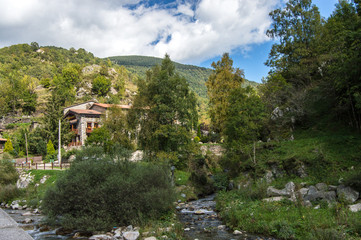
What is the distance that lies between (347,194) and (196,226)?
7886 millimetres

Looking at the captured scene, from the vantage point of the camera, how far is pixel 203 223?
13.7m

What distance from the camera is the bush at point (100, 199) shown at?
1280 centimetres

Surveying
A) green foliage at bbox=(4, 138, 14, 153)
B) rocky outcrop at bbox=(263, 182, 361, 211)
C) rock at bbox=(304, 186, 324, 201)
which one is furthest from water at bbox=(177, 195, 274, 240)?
green foliage at bbox=(4, 138, 14, 153)

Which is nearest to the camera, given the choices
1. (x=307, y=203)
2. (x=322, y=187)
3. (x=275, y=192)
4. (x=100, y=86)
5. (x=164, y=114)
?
(x=307, y=203)

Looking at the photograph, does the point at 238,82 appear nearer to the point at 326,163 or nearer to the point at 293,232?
the point at 326,163

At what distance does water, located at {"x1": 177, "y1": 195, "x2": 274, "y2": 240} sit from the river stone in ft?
15.3

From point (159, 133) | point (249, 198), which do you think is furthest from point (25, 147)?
point (249, 198)

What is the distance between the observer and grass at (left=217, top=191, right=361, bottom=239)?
945cm

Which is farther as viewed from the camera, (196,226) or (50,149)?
(50,149)

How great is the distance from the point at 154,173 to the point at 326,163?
1106cm

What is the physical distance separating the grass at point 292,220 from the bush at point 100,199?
4.44 m

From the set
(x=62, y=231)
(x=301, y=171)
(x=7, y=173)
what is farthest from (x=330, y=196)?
(x=7, y=173)

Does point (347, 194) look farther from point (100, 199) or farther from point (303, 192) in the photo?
point (100, 199)

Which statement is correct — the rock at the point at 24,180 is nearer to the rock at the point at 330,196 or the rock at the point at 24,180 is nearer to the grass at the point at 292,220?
the grass at the point at 292,220
